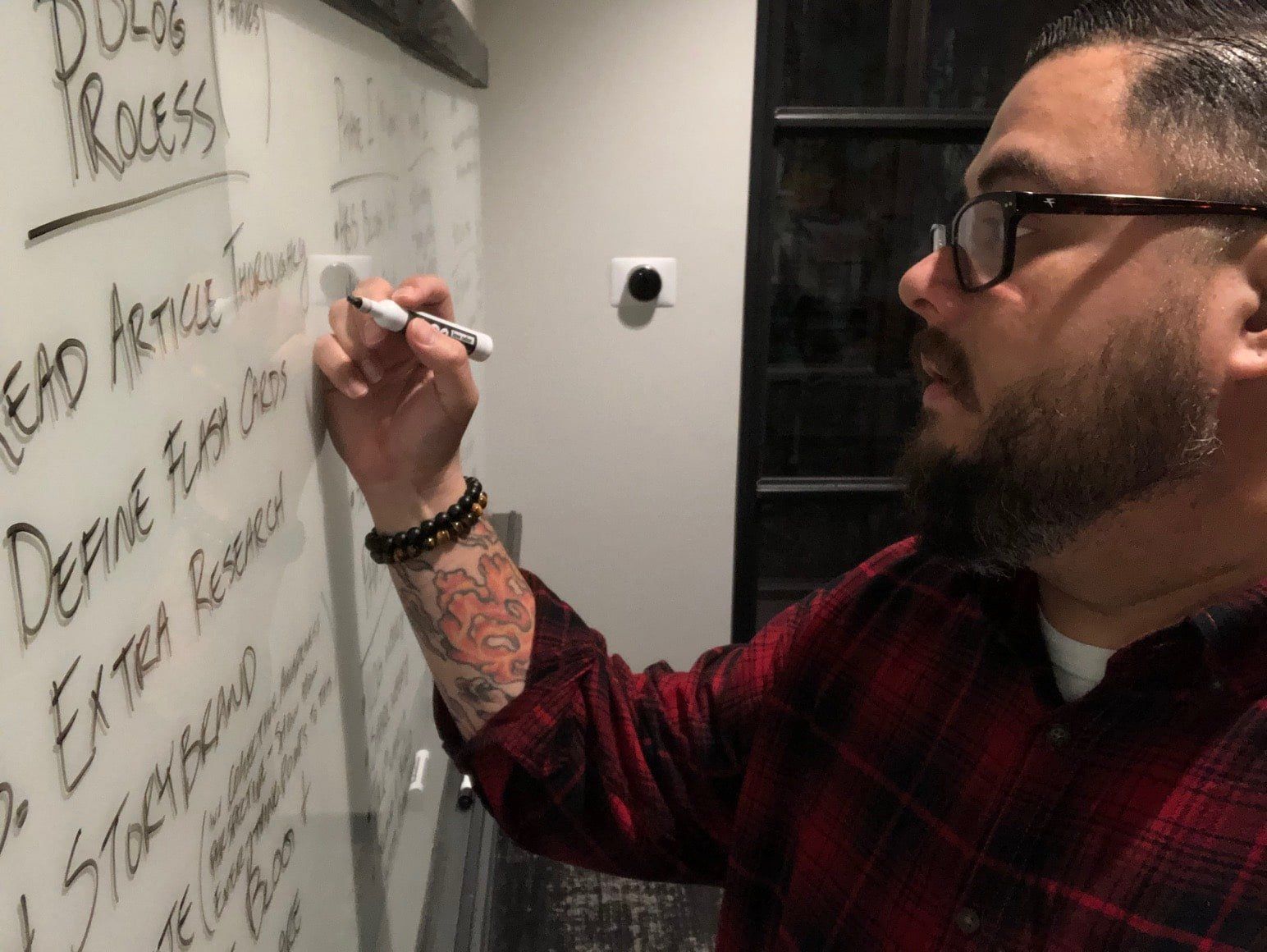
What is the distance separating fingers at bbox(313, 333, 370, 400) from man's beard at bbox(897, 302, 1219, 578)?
1.40ft

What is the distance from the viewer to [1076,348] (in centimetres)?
63

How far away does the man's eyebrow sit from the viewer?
619mm

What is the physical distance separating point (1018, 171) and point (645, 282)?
48.6 inches

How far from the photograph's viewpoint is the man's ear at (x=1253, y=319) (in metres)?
0.59

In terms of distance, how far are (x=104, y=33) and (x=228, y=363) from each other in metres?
0.16

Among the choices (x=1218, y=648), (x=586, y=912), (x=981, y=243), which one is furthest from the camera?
(x=586, y=912)

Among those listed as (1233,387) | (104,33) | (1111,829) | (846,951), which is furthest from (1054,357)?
(104,33)

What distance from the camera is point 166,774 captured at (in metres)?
0.38

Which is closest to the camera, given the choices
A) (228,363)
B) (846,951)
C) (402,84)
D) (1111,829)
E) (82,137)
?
(82,137)

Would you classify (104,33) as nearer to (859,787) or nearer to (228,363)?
(228,363)

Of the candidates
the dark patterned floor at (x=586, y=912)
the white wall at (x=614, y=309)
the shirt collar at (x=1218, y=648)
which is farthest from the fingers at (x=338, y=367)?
the dark patterned floor at (x=586, y=912)

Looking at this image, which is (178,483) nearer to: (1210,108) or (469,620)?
(469,620)

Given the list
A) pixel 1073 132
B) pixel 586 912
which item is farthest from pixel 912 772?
pixel 586 912

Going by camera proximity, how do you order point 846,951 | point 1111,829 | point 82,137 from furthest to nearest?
point 846,951
point 1111,829
point 82,137
